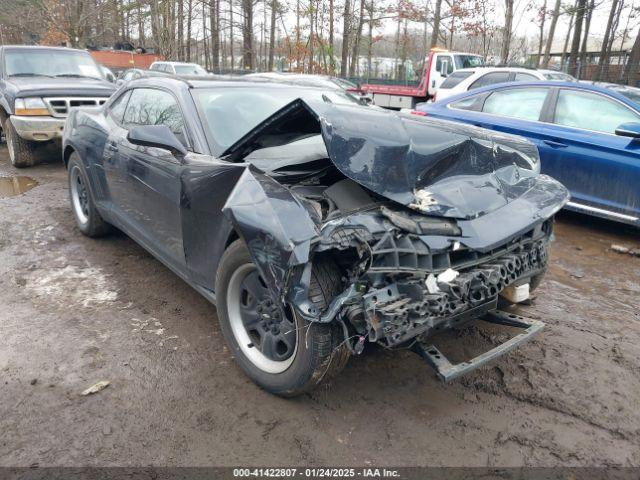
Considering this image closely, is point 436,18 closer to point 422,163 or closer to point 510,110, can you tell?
point 510,110

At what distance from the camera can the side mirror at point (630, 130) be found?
4867 millimetres

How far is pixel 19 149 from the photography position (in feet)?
27.4

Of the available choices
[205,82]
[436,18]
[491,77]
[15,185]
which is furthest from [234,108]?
[436,18]

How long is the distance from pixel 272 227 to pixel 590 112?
15.7ft

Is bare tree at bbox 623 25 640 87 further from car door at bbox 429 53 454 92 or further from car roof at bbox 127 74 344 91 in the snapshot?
car roof at bbox 127 74 344 91

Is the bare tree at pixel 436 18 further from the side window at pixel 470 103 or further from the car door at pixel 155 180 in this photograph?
the car door at pixel 155 180

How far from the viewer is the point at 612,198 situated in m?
5.28

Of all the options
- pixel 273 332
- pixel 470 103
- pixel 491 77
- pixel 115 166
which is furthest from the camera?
pixel 491 77

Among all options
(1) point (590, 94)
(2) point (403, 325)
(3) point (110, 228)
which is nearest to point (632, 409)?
(2) point (403, 325)

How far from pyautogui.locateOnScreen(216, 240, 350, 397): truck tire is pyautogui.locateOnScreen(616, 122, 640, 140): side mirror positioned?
→ 399cm

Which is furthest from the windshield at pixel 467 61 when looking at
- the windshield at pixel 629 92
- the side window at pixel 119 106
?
the side window at pixel 119 106

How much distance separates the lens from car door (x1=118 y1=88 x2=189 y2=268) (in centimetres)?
334

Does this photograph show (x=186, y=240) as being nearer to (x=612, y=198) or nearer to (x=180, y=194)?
(x=180, y=194)

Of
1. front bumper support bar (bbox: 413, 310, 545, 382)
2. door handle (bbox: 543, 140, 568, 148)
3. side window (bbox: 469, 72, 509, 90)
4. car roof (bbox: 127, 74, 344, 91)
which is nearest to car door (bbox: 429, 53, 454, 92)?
Result: side window (bbox: 469, 72, 509, 90)
